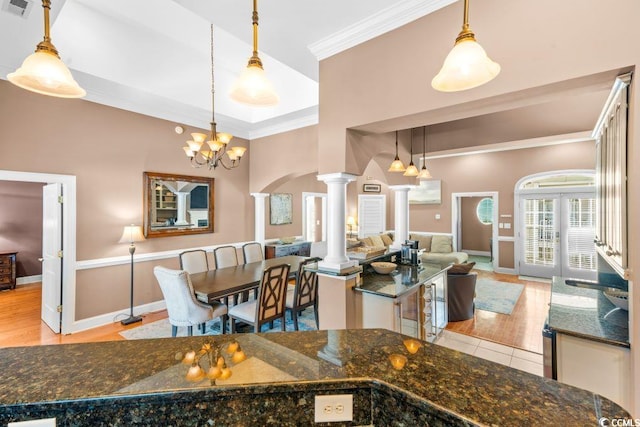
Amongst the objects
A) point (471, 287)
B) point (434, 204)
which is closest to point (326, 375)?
point (471, 287)

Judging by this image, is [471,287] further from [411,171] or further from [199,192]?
[199,192]

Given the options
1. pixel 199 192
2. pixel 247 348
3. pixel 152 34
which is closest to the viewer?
pixel 247 348

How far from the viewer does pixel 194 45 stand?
12.3 ft

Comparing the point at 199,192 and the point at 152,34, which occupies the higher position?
the point at 152,34

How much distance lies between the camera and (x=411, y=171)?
3615mm

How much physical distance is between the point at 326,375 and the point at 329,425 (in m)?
0.13

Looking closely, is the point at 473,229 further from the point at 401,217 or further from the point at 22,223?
the point at 22,223

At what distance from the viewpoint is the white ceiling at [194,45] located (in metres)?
2.09

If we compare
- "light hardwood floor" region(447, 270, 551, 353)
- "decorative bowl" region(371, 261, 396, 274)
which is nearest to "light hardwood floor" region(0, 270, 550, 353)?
"light hardwood floor" region(447, 270, 551, 353)

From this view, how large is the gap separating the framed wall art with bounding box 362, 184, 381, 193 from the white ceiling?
4.35 meters

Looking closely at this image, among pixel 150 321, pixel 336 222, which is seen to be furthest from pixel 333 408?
pixel 150 321

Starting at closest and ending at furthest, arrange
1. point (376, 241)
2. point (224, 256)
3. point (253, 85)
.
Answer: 1. point (253, 85)
2. point (224, 256)
3. point (376, 241)

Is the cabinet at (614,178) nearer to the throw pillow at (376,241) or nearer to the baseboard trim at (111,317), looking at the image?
the throw pillow at (376,241)

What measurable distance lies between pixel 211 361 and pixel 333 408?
458 millimetres
